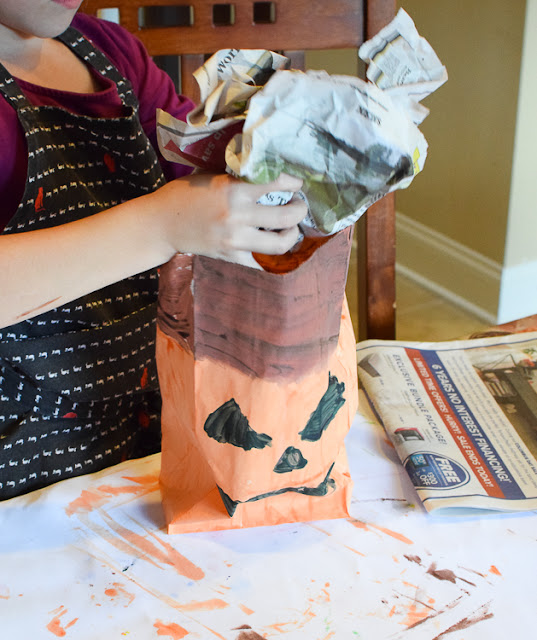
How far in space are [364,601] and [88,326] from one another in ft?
1.11

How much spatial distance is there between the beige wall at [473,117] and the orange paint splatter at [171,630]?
4.68 ft

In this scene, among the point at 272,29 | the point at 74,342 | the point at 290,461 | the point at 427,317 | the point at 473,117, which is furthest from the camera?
the point at 427,317

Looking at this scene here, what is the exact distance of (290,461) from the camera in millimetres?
495

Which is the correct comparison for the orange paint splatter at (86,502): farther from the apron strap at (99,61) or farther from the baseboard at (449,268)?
the baseboard at (449,268)

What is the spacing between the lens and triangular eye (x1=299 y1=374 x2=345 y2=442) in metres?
0.49

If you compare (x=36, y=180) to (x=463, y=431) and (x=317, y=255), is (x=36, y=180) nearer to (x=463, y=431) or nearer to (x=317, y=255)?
(x=317, y=255)

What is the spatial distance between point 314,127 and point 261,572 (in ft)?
0.99

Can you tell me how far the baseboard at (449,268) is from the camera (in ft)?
5.82

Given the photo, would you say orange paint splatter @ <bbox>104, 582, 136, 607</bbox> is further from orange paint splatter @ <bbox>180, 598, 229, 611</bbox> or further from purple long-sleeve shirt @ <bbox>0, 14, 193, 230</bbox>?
purple long-sleeve shirt @ <bbox>0, 14, 193, 230</bbox>

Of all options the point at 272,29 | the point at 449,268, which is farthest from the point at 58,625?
the point at 449,268

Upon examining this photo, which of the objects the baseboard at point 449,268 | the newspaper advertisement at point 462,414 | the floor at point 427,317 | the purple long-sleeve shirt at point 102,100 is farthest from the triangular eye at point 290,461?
the baseboard at point 449,268

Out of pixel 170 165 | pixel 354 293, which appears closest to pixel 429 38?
pixel 354 293

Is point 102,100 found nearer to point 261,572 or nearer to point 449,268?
point 261,572

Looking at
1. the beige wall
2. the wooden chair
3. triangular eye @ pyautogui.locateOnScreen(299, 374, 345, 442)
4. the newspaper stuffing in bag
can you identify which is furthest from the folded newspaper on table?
the beige wall
